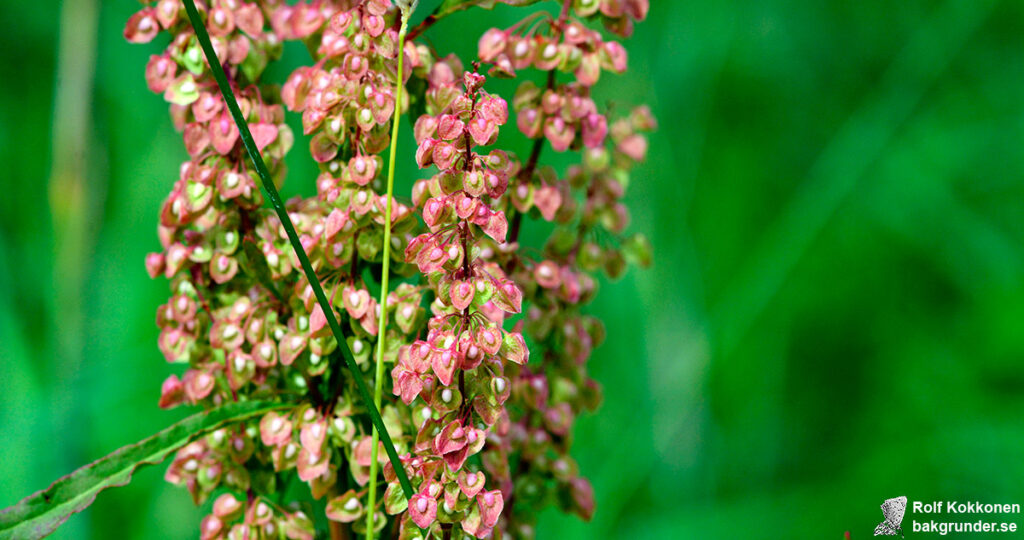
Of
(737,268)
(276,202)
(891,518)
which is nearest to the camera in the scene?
(276,202)

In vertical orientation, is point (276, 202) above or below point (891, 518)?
above

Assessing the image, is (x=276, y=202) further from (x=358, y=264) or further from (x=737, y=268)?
(x=737, y=268)

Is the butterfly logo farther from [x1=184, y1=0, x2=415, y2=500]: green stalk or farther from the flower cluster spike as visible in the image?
[x1=184, y1=0, x2=415, y2=500]: green stalk

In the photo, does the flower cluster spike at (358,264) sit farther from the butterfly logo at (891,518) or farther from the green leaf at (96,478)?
the butterfly logo at (891,518)

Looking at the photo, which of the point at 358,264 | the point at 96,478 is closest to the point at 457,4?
the point at 358,264

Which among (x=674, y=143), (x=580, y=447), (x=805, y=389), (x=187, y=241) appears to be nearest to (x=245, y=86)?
(x=187, y=241)

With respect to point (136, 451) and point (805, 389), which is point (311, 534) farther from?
point (805, 389)
